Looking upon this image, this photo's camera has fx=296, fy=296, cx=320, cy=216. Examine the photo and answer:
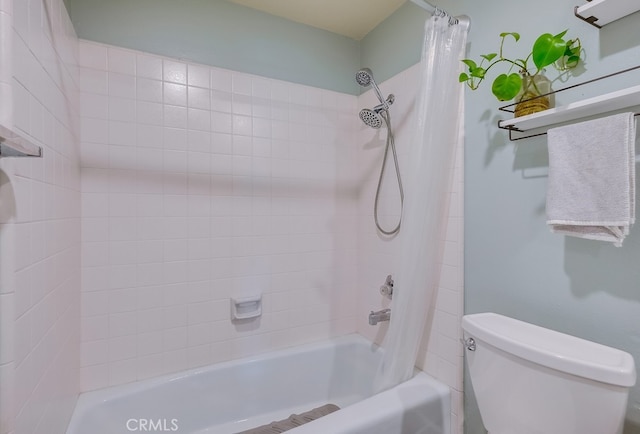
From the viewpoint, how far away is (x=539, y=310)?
41.9 inches

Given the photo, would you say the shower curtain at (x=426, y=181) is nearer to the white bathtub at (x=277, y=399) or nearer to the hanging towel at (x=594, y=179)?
the white bathtub at (x=277, y=399)

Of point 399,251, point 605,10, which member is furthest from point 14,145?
point 605,10

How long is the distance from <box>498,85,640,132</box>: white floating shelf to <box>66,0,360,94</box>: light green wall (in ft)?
3.96

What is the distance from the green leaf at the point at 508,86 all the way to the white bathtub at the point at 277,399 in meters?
1.22

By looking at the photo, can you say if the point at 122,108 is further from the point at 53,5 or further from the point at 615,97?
the point at 615,97

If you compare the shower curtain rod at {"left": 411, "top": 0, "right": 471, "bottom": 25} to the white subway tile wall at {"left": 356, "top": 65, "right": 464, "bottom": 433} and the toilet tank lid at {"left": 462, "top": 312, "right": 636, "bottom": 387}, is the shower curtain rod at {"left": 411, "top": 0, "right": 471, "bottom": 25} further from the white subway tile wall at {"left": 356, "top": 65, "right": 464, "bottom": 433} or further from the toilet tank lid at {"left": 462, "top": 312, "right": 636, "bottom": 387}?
the toilet tank lid at {"left": 462, "top": 312, "right": 636, "bottom": 387}

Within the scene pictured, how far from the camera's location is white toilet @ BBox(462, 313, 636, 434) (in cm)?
73

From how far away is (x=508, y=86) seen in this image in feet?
3.31

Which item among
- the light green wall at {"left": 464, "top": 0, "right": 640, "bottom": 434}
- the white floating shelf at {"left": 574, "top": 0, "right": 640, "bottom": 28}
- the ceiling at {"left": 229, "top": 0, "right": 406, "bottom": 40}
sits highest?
the ceiling at {"left": 229, "top": 0, "right": 406, "bottom": 40}

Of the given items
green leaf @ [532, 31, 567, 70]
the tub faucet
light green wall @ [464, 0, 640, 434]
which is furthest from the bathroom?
the tub faucet

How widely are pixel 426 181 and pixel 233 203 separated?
102 centimetres

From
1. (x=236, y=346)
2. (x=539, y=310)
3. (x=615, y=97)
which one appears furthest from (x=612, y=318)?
(x=236, y=346)

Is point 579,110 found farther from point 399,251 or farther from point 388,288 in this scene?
point 388,288

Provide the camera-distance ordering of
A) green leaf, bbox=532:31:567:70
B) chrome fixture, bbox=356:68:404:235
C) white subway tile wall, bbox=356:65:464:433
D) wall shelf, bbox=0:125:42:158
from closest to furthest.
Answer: wall shelf, bbox=0:125:42:158, green leaf, bbox=532:31:567:70, white subway tile wall, bbox=356:65:464:433, chrome fixture, bbox=356:68:404:235
